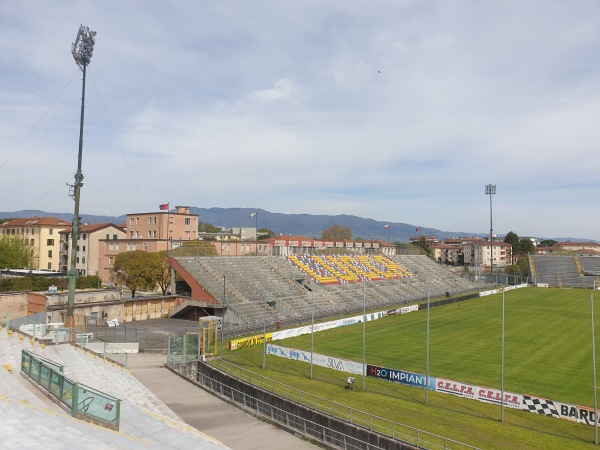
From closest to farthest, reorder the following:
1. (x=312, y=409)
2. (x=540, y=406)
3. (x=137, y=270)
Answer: (x=312, y=409) → (x=540, y=406) → (x=137, y=270)

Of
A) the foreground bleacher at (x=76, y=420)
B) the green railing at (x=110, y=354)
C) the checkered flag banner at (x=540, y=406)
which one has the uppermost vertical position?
the foreground bleacher at (x=76, y=420)

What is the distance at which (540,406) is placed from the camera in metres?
25.0

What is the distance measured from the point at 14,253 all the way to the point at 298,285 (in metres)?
52.5

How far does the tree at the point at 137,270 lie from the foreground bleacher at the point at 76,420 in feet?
113

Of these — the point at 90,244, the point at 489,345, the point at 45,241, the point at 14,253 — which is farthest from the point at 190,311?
the point at 45,241

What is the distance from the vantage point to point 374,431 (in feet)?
67.9

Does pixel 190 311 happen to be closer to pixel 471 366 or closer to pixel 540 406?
pixel 471 366

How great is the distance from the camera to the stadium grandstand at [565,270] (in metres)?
102

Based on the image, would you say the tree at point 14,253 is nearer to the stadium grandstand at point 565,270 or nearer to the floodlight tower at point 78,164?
the floodlight tower at point 78,164

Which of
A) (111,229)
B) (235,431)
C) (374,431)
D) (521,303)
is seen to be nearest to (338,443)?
(374,431)

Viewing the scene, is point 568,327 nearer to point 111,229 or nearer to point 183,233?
point 183,233

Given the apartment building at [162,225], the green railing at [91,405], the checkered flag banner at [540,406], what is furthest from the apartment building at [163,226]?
the green railing at [91,405]

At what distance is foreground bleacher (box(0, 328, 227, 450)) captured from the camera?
13.2 m

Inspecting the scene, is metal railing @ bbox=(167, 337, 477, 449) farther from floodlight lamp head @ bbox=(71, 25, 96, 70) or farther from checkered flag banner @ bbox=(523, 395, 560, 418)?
floodlight lamp head @ bbox=(71, 25, 96, 70)
